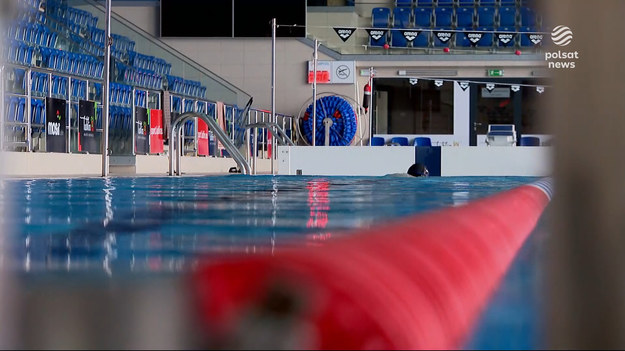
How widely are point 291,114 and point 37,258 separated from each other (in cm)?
1645

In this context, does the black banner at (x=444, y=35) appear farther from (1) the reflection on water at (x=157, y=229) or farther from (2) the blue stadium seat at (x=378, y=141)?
(1) the reflection on water at (x=157, y=229)

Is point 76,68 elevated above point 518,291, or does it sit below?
above

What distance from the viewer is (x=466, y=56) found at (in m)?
17.1

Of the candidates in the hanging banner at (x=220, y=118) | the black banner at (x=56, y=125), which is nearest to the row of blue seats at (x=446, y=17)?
the hanging banner at (x=220, y=118)

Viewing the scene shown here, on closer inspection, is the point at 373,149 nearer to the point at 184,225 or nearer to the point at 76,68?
the point at 76,68

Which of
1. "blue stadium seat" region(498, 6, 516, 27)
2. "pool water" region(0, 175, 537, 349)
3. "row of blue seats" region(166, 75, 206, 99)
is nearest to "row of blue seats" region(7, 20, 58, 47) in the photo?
"row of blue seats" region(166, 75, 206, 99)

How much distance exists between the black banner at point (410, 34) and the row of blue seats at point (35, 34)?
26.8 ft

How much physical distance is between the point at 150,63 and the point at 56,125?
6193 mm

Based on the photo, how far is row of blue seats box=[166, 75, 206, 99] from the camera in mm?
14376

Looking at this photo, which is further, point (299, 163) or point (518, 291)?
point (299, 163)

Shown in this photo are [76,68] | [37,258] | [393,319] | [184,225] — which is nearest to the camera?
[393,319]

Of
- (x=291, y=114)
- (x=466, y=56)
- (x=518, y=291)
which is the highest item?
(x=466, y=56)

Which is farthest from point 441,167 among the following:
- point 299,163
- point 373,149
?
point 299,163

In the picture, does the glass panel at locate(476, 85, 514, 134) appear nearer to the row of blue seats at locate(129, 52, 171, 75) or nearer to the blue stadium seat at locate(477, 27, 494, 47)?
the blue stadium seat at locate(477, 27, 494, 47)
